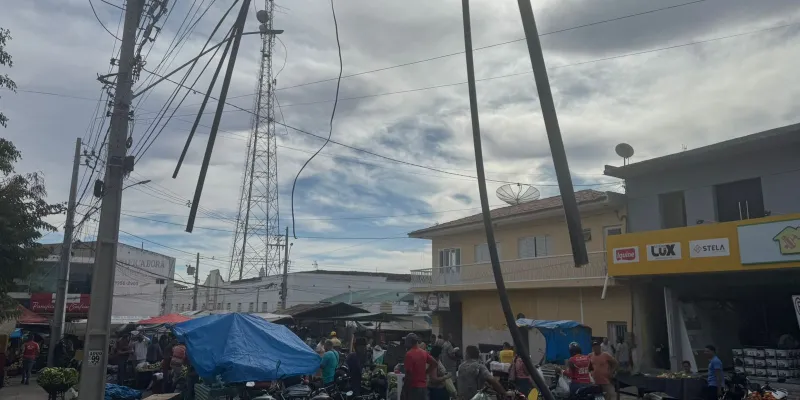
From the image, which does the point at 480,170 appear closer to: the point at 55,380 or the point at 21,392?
the point at 55,380

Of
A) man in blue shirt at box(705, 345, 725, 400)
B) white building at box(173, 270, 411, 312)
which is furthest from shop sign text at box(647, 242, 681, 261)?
white building at box(173, 270, 411, 312)

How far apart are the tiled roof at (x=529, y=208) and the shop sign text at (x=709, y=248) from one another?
4.89 m

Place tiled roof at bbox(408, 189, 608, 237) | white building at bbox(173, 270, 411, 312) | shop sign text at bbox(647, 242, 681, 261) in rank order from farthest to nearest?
white building at bbox(173, 270, 411, 312)
tiled roof at bbox(408, 189, 608, 237)
shop sign text at bbox(647, 242, 681, 261)

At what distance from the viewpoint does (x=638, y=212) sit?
23203mm

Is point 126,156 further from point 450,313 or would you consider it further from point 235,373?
point 450,313

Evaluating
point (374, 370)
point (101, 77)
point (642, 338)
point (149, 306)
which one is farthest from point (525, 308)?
point (149, 306)

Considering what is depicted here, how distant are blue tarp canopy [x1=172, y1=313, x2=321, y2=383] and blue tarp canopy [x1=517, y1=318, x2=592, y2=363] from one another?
23.2 feet

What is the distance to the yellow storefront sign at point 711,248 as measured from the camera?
16609 millimetres

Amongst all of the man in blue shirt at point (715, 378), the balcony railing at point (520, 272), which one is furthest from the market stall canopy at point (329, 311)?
the man in blue shirt at point (715, 378)

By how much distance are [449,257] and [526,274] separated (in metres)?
6.82

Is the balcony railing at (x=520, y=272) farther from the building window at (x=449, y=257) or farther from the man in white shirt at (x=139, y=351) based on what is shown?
the man in white shirt at (x=139, y=351)

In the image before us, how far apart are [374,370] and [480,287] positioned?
14284 mm

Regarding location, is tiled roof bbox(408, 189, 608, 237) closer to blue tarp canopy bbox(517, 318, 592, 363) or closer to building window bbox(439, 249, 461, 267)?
building window bbox(439, 249, 461, 267)

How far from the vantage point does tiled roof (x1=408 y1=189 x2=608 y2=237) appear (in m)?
25.3
